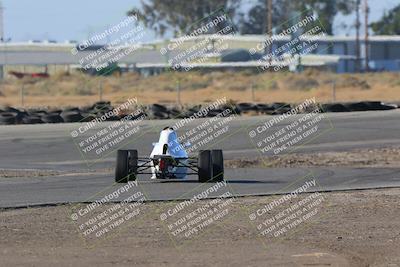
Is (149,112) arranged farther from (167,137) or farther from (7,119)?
(167,137)

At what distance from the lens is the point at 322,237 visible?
13.8 m

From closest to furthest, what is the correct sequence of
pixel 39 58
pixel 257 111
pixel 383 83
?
pixel 257 111 < pixel 383 83 < pixel 39 58

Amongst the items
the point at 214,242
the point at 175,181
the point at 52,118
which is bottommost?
the point at 52,118

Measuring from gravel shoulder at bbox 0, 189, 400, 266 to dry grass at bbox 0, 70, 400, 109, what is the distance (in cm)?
4580

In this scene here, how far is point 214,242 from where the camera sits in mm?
13328

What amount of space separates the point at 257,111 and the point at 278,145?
11.6 metres

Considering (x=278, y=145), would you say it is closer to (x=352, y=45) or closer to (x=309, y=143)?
(x=309, y=143)

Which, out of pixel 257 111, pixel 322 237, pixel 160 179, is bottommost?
pixel 257 111

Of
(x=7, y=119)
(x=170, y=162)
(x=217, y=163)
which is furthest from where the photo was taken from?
(x=7, y=119)

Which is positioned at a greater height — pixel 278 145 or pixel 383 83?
pixel 278 145

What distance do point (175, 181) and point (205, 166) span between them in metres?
1.10

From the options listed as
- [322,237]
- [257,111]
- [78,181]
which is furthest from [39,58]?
[322,237]

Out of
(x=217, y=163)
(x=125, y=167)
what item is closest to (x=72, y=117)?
(x=125, y=167)

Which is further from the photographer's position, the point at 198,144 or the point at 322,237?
the point at 198,144
